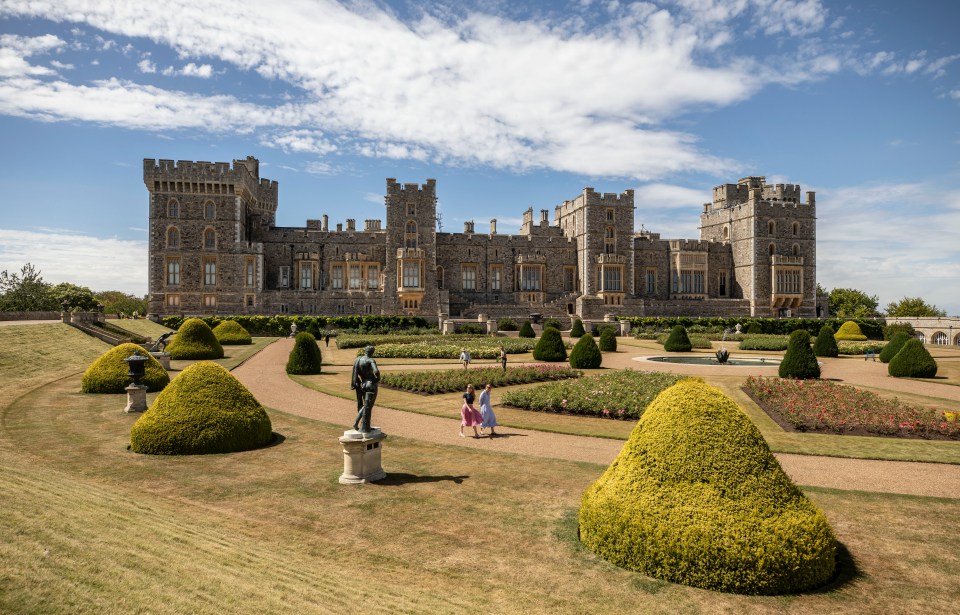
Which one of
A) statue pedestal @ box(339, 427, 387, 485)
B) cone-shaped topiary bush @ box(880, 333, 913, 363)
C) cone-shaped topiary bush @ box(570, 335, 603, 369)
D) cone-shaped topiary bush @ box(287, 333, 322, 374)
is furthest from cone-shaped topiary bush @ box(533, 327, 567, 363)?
statue pedestal @ box(339, 427, 387, 485)

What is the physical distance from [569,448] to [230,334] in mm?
32272

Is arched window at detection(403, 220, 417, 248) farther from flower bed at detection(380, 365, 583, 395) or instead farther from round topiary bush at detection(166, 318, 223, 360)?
flower bed at detection(380, 365, 583, 395)

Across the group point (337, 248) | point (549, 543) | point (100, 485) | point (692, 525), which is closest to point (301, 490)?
point (100, 485)

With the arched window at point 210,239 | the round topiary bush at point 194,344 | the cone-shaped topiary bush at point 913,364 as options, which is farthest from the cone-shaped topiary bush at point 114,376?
the arched window at point 210,239

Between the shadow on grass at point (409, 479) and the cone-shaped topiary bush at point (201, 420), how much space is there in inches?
138

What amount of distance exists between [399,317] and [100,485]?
4188 cm

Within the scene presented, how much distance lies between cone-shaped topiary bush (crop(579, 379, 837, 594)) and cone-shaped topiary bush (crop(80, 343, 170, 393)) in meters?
16.5

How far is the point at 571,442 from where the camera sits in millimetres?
13625

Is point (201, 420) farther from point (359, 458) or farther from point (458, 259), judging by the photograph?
point (458, 259)

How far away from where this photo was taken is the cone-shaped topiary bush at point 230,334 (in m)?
39.4

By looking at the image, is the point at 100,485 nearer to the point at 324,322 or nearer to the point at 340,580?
the point at 340,580

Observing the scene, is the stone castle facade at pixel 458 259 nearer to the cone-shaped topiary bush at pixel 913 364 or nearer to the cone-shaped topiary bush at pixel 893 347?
the cone-shaped topiary bush at pixel 893 347

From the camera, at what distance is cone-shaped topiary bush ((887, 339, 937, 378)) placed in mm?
24641

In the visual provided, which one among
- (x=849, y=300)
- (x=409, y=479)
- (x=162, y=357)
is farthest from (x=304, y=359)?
(x=849, y=300)
